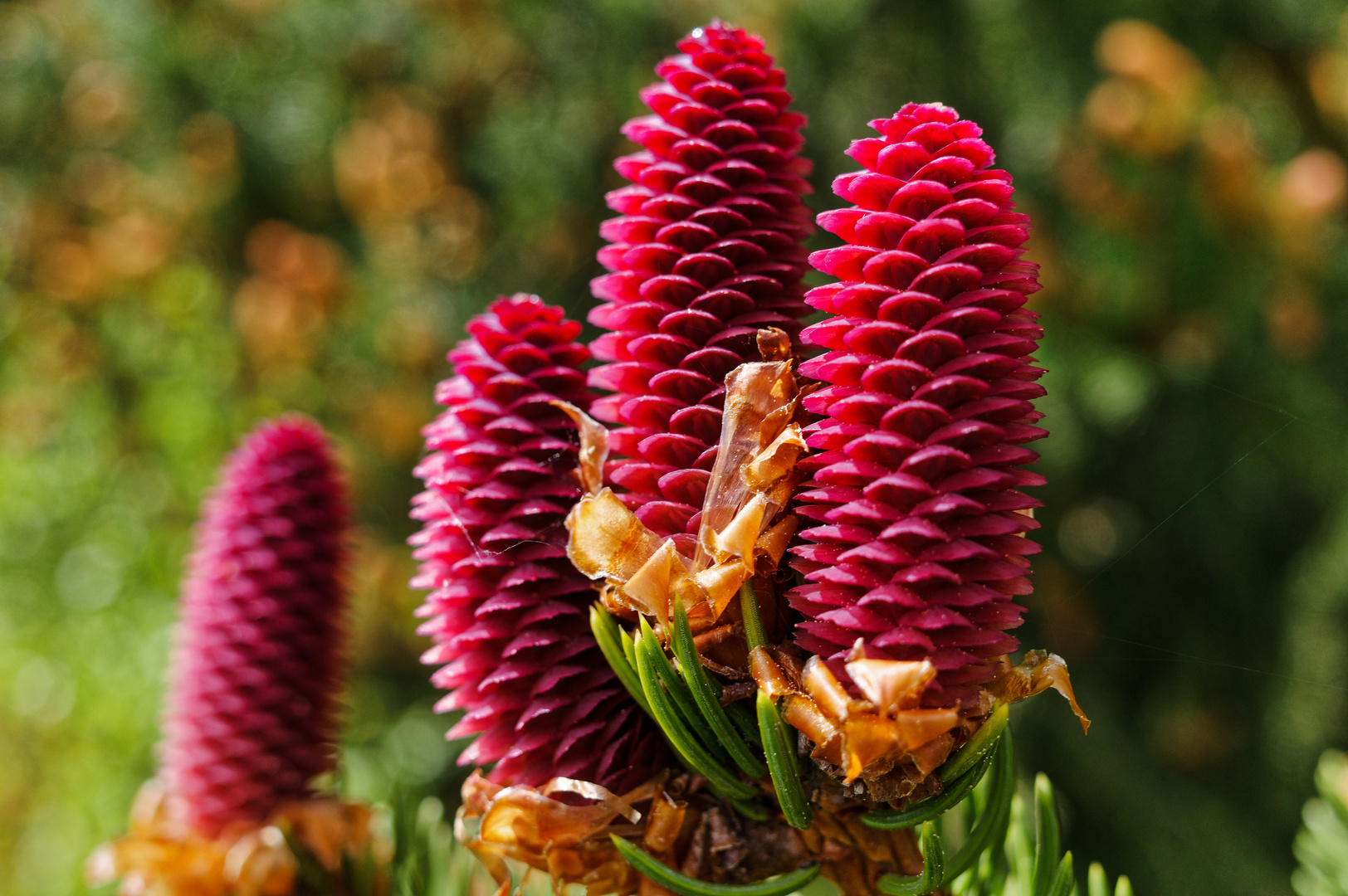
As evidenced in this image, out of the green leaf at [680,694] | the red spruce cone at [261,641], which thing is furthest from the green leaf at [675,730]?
the red spruce cone at [261,641]

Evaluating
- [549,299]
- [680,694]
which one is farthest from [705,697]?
[549,299]

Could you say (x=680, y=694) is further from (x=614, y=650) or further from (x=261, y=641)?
(x=261, y=641)

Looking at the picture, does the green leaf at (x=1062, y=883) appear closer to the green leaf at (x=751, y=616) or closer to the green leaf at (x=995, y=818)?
the green leaf at (x=995, y=818)

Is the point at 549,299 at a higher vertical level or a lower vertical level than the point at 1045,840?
higher

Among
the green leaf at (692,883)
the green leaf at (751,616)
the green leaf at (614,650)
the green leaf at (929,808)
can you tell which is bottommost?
the green leaf at (692,883)

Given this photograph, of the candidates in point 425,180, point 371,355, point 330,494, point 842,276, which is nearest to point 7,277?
point 371,355

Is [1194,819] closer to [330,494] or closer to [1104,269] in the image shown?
[1104,269]
